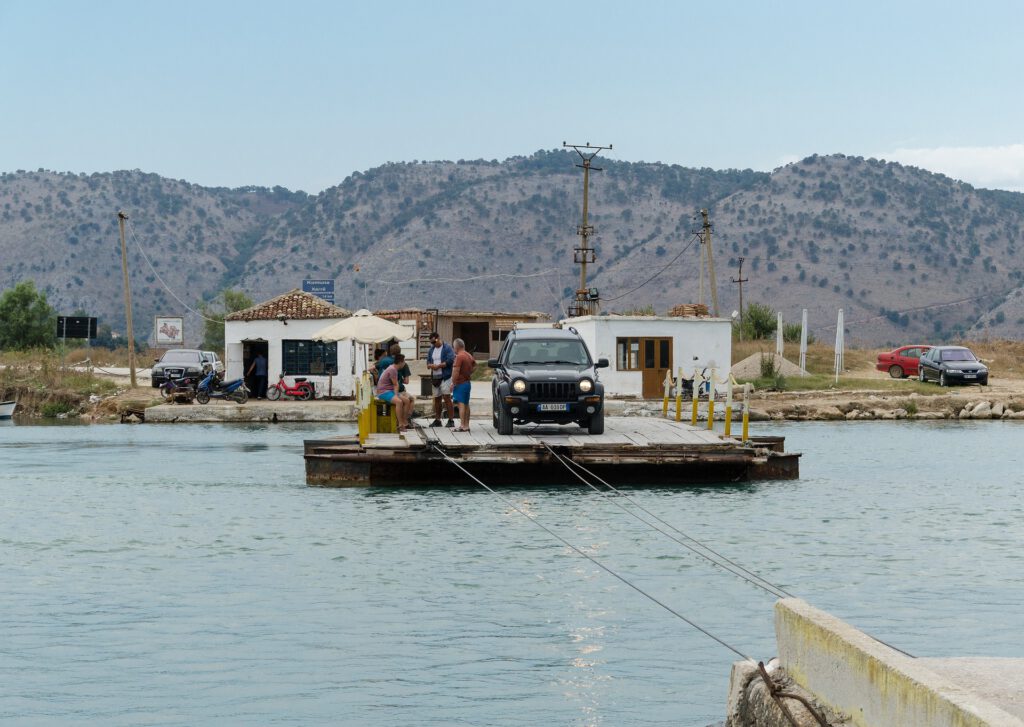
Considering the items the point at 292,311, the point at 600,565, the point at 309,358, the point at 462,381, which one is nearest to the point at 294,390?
the point at 309,358

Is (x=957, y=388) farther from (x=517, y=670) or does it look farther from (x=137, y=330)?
(x=137, y=330)

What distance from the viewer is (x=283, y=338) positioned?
47.5 metres

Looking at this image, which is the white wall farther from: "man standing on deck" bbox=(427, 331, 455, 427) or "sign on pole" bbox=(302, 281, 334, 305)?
"man standing on deck" bbox=(427, 331, 455, 427)

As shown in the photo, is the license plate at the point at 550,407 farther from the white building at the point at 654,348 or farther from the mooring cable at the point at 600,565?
the white building at the point at 654,348

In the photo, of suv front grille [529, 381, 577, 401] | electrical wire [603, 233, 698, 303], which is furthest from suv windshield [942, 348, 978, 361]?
electrical wire [603, 233, 698, 303]

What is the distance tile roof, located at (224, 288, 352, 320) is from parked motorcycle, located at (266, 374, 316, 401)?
2.31m

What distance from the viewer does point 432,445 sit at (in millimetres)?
22125

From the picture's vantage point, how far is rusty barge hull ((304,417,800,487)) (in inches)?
866

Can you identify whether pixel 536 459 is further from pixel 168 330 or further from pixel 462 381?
pixel 168 330

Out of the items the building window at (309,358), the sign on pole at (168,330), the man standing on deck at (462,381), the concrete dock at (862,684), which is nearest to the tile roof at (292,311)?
the building window at (309,358)

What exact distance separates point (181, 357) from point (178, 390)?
274 inches

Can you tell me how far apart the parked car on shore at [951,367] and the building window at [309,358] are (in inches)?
949

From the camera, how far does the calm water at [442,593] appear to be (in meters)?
10.2

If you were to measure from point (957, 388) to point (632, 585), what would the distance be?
40895 millimetres
